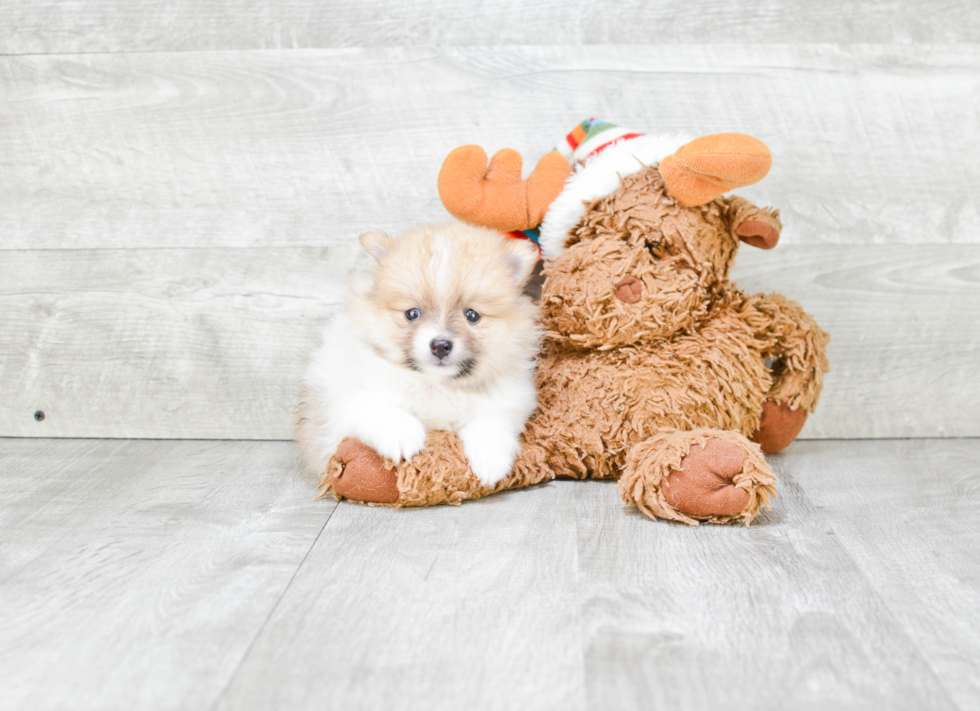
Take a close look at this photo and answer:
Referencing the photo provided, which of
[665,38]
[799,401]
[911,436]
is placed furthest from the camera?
[911,436]

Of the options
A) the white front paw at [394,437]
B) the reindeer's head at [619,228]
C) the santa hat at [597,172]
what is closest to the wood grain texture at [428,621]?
the white front paw at [394,437]

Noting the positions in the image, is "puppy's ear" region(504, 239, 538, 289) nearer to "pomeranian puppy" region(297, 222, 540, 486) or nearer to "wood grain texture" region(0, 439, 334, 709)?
"pomeranian puppy" region(297, 222, 540, 486)

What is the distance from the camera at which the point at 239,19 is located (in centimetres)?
188

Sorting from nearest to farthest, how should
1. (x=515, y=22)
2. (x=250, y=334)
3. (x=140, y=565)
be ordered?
(x=140, y=565)
(x=515, y=22)
(x=250, y=334)

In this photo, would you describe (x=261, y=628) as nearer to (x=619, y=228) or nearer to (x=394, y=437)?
(x=394, y=437)

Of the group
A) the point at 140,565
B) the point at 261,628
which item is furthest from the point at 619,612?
the point at 140,565

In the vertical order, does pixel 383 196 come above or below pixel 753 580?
above

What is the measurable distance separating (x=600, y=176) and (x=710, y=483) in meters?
0.63

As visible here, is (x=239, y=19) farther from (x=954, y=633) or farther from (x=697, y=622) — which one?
(x=954, y=633)

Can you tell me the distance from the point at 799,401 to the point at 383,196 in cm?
105

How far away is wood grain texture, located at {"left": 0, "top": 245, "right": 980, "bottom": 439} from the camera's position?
193 cm

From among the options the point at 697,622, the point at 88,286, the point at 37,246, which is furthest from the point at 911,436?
the point at 37,246

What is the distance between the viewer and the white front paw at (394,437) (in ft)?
4.59

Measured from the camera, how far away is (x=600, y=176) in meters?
1.57
